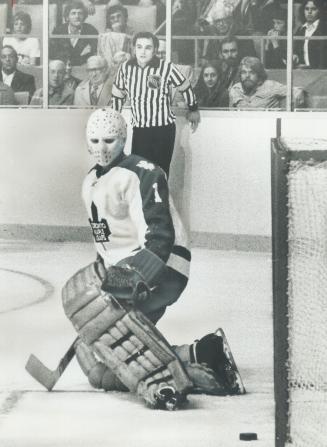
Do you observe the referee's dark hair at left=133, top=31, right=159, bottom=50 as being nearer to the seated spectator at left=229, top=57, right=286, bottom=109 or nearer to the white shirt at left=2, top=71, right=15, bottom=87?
the seated spectator at left=229, top=57, right=286, bottom=109

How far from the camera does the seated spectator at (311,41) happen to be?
2865 millimetres

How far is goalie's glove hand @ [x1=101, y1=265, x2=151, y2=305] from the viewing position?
2977mm

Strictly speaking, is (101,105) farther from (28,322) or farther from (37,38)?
(28,322)

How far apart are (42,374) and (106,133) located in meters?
0.67

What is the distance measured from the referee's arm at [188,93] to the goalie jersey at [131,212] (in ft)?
0.51

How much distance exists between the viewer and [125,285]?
2.97 meters

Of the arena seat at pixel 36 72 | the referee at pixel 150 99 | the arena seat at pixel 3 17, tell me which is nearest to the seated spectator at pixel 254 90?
the referee at pixel 150 99

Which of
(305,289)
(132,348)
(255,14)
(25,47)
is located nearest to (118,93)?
(25,47)

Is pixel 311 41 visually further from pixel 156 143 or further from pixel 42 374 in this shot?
pixel 42 374

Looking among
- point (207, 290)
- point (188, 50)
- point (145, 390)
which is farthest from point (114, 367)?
point (188, 50)

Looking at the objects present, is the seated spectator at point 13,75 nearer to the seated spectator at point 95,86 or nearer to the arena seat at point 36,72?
the arena seat at point 36,72

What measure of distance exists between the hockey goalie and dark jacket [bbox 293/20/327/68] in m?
0.47

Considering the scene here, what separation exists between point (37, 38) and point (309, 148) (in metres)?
1.01

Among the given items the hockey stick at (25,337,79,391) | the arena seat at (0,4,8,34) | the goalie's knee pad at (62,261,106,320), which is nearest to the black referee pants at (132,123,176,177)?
the goalie's knee pad at (62,261,106,320)
